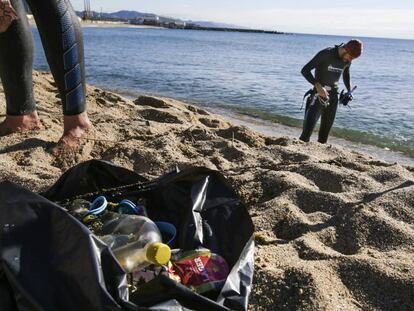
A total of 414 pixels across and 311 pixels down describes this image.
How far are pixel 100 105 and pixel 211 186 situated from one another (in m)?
4.13

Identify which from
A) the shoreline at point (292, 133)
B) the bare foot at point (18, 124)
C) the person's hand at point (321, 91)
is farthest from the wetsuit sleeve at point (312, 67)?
the bare foot at point (18, 124)

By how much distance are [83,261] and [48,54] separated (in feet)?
7.12

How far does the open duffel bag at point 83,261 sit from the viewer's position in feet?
4.99

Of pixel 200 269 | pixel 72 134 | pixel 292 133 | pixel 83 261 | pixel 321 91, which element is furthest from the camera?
pixel 292 133

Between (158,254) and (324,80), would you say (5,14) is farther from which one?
(324,80)

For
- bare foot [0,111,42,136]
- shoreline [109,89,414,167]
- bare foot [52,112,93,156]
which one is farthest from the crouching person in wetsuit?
bare foot [0,111,42,136]

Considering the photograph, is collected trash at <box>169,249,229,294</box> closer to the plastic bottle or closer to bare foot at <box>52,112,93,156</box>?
the plastic bottle

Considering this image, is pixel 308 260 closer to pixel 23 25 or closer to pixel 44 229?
pixel 44 229

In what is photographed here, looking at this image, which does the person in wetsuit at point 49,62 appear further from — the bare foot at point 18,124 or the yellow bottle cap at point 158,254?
the yellow bottle cap at point 158,254

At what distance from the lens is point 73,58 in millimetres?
3334

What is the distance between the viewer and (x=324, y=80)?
6.28 metres

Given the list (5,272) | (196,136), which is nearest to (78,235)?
(5,272)

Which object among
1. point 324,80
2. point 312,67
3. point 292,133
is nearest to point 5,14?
point 312,67

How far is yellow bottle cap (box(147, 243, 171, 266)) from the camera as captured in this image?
1.78 metres
